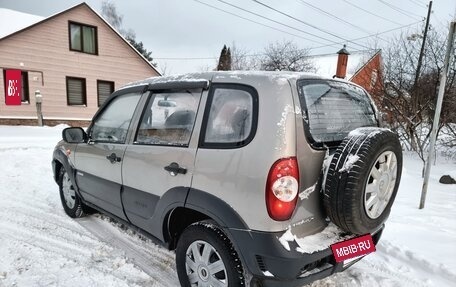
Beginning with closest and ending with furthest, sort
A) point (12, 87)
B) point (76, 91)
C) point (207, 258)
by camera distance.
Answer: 1. point (207, 258)
2. point (12, 87)
3. point (76, 91)

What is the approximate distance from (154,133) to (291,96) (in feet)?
4.25

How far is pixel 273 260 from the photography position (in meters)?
2.01

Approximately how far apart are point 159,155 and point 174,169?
0.25 metres

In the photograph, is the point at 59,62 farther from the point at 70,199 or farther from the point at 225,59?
the point at 225,59

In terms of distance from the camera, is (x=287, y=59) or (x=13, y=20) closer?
(x=13, y=20)

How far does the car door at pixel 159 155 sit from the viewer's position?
2.46 m

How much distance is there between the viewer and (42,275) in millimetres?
2875

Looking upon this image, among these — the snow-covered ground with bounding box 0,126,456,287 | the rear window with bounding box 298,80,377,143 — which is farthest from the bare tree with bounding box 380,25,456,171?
the rear window with bounding box 298,80,377,143

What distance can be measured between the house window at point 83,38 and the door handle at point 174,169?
1651 centimetres

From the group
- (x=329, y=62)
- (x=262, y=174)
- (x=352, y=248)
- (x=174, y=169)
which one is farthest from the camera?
(x=329, y=62)

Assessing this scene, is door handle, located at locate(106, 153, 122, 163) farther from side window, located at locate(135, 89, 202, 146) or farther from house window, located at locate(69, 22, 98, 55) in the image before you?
house window, located at locate(69, 22, 98, 55)

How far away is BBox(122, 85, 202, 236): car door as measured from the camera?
2.46m

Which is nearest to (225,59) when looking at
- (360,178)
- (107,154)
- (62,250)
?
(107,154)

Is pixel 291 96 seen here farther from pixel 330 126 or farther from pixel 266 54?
pixel 266 54
